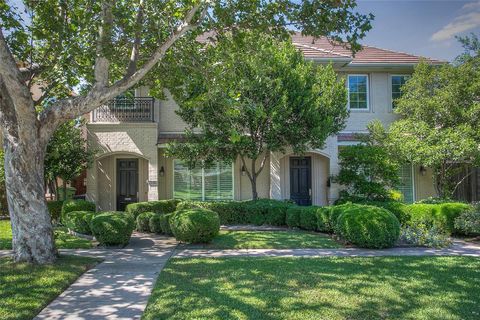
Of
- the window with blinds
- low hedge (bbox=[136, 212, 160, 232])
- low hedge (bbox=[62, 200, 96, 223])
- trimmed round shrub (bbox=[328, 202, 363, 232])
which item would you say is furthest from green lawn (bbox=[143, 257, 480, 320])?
the window with blinds

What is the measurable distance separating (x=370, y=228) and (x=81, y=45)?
864cm

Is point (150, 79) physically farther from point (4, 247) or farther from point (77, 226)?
point (4, 247)

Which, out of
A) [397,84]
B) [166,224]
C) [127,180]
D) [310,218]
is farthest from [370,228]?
[127,180]

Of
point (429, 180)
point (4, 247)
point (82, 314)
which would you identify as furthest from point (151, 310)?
point (429, 180)

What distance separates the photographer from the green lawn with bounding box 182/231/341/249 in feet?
32.6

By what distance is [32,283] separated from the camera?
642 cm

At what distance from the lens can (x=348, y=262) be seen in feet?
26.2

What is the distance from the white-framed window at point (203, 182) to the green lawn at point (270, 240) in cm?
496

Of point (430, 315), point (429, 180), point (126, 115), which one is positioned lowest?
point (430, 315)

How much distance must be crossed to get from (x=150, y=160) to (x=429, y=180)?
12340 mm

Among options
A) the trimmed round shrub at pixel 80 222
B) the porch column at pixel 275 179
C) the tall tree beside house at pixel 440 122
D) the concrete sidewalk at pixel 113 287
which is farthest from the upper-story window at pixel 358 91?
the trimmed round shrub at pixel 80 222

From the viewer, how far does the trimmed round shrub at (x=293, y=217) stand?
42.0 feet

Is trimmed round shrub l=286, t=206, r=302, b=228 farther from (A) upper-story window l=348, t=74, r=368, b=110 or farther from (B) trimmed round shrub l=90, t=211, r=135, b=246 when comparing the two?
(A) upper-story window l=348, t=74, r=368, b=110

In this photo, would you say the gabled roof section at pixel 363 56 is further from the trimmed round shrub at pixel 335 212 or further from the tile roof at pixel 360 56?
the trimmed round shrub at pixel 335 212
